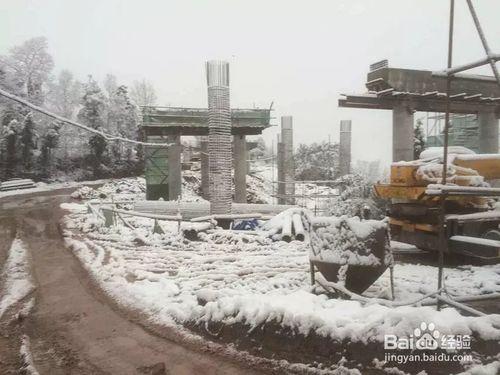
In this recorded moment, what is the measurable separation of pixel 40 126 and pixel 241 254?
120ft

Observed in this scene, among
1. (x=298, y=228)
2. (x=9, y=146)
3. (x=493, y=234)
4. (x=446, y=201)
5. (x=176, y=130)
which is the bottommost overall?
(x=298, y=228)

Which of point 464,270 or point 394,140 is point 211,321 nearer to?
point 464,270

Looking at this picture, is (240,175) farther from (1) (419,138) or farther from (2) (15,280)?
(2) (15,280)

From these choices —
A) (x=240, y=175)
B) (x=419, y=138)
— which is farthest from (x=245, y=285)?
(x=419, y=138)

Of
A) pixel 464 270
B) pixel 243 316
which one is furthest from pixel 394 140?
pixel 243 316

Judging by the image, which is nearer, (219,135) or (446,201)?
(446,201)

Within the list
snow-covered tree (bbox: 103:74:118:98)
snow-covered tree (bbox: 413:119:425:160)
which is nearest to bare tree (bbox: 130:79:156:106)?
snow-covered tree (bbox: 103:74:118:98)

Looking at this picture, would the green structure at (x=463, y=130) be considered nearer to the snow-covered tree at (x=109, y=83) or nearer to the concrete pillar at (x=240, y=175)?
the concrete pillar at (x=240, y=175)

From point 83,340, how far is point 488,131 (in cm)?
1943

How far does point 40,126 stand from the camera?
125 feet

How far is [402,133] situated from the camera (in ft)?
52.0

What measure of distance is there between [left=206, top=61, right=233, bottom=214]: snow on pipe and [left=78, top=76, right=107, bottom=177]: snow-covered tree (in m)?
31.6

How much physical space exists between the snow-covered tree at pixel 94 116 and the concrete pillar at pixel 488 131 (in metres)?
33.7

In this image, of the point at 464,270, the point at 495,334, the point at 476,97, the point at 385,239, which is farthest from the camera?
the point at 476,97
